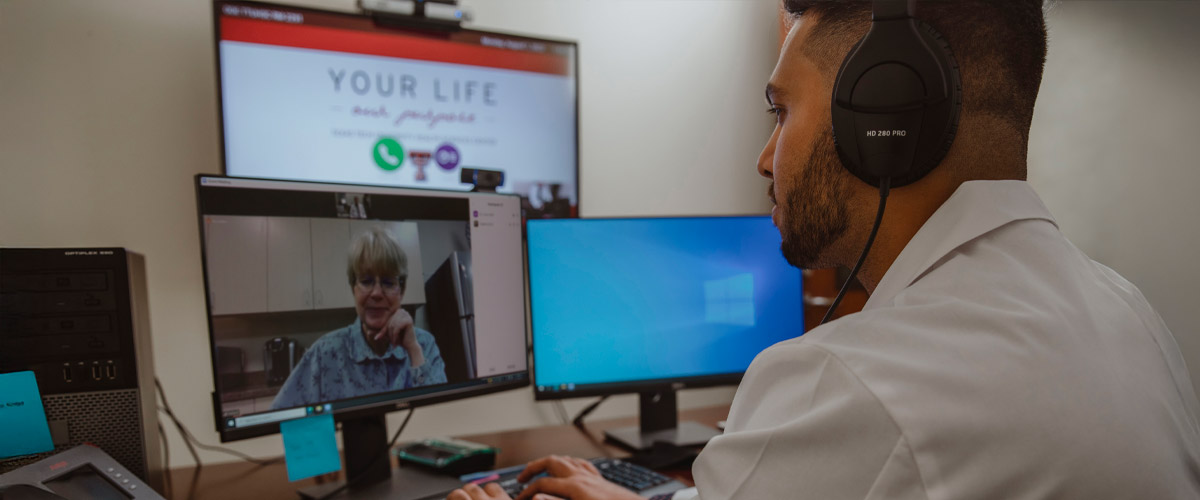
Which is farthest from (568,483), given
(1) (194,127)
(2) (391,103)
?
(1) (194,127)

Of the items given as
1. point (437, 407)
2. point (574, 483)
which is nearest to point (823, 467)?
point (574, 483)

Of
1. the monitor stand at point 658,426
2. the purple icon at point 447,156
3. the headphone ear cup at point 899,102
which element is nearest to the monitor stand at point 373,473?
the monitor stand at point 658,426

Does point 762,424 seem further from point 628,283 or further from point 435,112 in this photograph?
point 435,112

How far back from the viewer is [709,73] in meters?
1.81

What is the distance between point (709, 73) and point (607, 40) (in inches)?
12.1

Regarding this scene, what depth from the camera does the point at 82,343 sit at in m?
0.82

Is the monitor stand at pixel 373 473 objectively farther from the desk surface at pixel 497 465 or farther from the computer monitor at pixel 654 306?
the computer monitor at pixel 654 306

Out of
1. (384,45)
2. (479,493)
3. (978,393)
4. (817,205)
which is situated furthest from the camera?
(384,45)

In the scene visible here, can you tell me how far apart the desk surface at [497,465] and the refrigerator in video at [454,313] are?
217 mm

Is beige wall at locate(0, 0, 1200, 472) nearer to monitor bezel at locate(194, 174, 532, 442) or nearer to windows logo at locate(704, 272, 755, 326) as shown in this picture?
monitor bezel at locate(194, 174, 532, 442)

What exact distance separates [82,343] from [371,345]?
0.35 metres

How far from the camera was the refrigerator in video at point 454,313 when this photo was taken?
1.05 metres

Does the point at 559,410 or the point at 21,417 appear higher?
the point at 21,417

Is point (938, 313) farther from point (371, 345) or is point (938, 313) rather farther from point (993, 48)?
point (371, 345)
